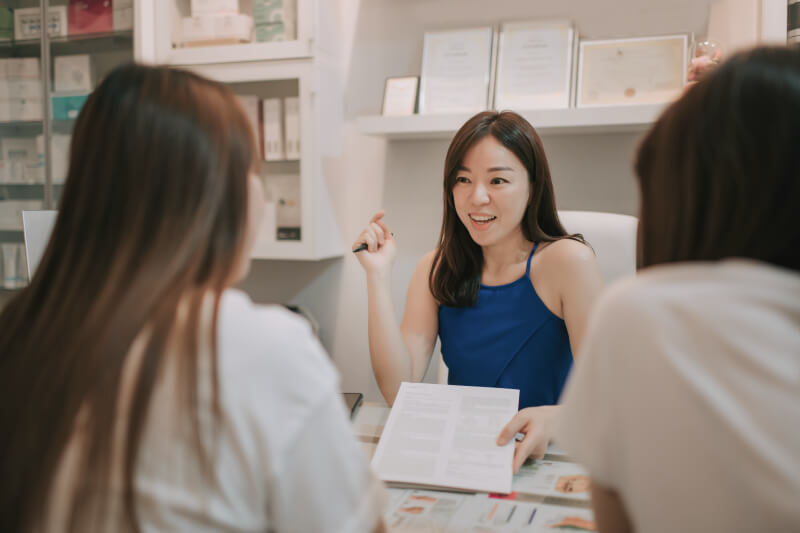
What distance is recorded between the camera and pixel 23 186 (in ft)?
8.05

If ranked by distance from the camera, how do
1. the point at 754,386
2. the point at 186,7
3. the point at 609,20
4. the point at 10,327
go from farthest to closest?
the point at 186,7 < the point at 609,20 < the point at 10,327 < the point at 754,386

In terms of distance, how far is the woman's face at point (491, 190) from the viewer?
154 centimetres

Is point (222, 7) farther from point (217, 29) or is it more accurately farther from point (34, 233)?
point (34, 233)

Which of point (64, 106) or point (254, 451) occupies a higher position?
point (64, 106)

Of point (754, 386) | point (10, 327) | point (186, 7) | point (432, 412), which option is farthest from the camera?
point (186, 7)

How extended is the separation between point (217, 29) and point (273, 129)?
42cm

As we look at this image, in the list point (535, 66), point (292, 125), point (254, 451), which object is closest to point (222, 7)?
point (292, 125)

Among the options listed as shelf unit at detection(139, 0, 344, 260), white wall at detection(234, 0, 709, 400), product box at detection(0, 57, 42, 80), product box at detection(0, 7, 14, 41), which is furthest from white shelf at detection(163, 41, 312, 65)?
product box at detection(0, 7, 14, 41)

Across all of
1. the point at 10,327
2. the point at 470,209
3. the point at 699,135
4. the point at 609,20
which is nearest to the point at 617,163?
the point at 609,20

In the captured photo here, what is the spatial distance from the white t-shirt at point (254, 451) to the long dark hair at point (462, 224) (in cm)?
110

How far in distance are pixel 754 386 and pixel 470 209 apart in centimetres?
111

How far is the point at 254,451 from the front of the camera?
534mm

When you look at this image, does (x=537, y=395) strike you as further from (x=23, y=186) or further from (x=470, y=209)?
(x=23, y=186)

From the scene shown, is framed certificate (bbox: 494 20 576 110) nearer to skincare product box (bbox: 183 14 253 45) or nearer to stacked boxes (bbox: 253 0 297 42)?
stacked boxes (bbox: 253 0 297 42)
